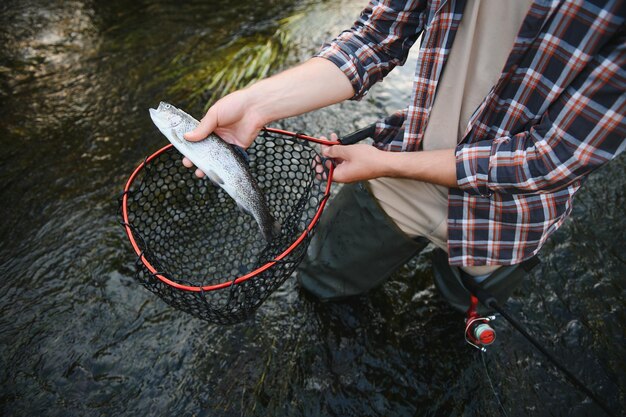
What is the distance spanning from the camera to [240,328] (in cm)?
248

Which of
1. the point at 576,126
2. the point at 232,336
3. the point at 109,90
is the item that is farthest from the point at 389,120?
the point at 109,90

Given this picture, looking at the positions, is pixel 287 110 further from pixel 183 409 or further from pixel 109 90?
pixel 109 90

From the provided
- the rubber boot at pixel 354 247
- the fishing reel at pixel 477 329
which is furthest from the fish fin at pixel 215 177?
the fishing reel at pixel 477 329

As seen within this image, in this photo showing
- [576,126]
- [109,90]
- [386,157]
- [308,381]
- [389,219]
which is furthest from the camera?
[109,90]

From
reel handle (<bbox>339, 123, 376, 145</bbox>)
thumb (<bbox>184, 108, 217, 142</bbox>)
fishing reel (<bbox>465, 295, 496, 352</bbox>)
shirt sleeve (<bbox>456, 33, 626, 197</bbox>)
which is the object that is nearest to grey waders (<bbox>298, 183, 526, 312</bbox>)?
fishing reel (<bbox>465, 295, 496, 352</bbox>)

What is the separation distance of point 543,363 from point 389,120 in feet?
5.68

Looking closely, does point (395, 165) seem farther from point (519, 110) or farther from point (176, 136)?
point (176, 136)

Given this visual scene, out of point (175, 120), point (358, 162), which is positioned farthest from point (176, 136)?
point (358, 162)

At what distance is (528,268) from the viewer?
6.97 ft

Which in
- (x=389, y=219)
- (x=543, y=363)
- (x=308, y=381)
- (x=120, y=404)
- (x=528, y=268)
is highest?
(x=389, y=219)

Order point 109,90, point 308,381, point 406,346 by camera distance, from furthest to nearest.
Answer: point 109,90 < point 406,346 < point 308,381

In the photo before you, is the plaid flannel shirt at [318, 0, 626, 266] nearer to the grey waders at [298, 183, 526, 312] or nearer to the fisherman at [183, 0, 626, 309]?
the fisherman at [183, 0, 626, 309]

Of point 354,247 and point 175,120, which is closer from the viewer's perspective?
point 175,120

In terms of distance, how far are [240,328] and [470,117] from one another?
5.75 feet
